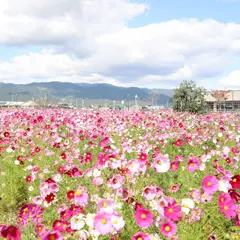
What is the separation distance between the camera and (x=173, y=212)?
2549 mm

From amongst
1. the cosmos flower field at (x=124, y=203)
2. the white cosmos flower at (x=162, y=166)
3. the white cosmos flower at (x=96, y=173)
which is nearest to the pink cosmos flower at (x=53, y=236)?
the cosmos flower field at (x=124, y=203)

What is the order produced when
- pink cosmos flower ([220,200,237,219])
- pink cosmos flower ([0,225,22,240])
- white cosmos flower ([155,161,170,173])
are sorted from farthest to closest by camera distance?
white cosmos flower ([155,161,170,173]) < pink cosmos flower ([220,200,237,219]) < pink cosmos flower ([0,225,22,240])

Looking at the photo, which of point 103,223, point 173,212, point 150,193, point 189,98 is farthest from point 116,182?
point 189,98

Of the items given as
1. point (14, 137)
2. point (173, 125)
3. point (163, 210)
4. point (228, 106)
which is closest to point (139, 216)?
point (163, 210)

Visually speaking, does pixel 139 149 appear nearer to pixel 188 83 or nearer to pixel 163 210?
pixel 163 210

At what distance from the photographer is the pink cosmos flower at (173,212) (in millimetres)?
2521

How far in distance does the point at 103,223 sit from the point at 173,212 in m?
0.57

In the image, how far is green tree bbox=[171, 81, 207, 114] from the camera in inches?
1097

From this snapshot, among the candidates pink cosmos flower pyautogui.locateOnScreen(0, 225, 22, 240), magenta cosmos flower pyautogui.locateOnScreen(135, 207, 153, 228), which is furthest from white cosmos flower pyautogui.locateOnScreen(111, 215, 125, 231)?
pink cosmos flower pyautogui.locateOnScreen(0, 225, 22, 240)

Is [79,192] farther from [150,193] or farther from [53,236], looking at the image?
[53,236]

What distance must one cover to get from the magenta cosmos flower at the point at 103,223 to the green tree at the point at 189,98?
25786mm

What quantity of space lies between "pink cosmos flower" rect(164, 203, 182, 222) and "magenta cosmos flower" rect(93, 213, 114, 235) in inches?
18.9

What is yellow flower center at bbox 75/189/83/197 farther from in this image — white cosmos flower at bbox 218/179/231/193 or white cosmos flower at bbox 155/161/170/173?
white cosmos flower at bbox 218/179/231/193

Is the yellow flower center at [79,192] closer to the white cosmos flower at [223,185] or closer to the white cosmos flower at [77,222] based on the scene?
the white cosmos flower at [77,222]
